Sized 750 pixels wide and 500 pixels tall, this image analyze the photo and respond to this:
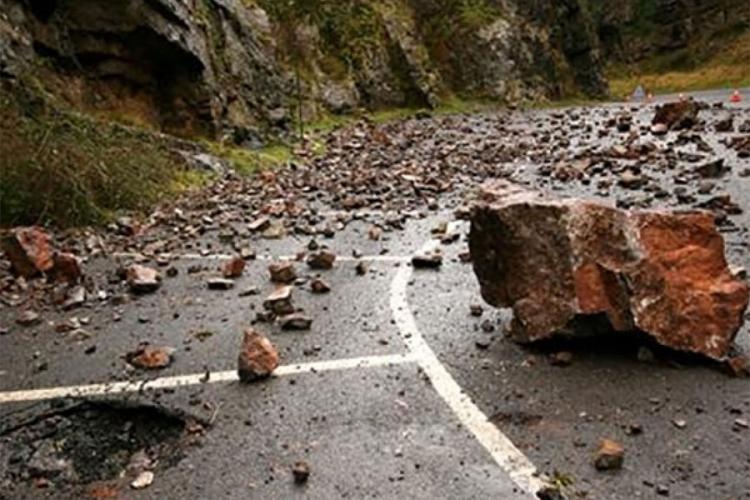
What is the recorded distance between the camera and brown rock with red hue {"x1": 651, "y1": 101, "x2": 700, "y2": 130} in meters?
17.0

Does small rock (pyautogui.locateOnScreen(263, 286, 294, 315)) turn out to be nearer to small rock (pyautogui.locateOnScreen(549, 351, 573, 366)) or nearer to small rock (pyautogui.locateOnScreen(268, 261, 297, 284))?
small rock (pyautogui.locateOnScreen(268, 261, 297, 284))

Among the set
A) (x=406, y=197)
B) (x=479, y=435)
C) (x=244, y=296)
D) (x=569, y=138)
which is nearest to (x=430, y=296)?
(x=244, y=296)

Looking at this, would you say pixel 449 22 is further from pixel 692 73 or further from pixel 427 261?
pixel 427 261

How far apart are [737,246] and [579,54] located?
34282mm

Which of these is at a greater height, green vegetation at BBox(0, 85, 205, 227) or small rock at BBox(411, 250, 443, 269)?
green vegetation at BBox(0, 85, 205, 227)

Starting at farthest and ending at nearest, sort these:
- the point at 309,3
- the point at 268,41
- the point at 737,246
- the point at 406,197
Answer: the point at 309,3, the point at 268,41, the point at 406,197, the point at 737,246

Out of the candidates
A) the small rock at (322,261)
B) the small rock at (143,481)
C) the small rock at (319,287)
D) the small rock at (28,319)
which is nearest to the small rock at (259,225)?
the small rock at (322,261)

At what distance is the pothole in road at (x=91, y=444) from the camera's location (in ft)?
14.2

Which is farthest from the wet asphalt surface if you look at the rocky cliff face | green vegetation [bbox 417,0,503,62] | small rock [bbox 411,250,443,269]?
green vegetation [bbox 417,0,503,62]

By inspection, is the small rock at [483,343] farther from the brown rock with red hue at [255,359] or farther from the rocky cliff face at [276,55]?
the rocky cliff face at [276,55]

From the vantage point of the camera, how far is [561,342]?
5.42 m

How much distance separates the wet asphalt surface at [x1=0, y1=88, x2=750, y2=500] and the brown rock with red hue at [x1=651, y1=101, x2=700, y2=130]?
1046 centimetres

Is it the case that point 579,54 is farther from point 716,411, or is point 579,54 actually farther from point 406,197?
point 716,411

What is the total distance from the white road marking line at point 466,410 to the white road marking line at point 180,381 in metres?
0.21
